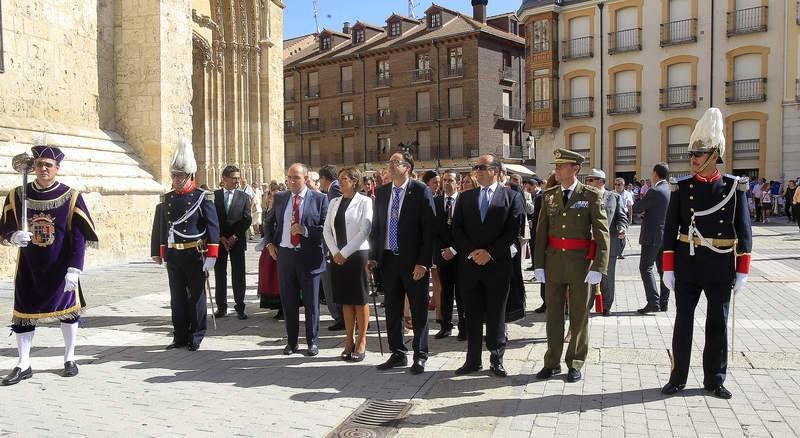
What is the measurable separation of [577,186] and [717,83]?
109 feet

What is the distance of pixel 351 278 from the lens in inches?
248

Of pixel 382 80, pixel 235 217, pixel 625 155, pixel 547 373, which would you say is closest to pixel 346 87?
pixel 382 80

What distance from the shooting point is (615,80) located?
3753cm

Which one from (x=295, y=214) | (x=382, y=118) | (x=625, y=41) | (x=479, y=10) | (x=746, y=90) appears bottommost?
(x=295, y=214)

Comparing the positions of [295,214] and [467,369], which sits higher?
[295,214]

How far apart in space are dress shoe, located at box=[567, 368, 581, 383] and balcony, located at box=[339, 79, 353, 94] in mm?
47172

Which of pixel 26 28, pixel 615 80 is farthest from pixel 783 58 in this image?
pixel 26 28

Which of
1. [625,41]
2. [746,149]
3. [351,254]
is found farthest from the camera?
[625,41]

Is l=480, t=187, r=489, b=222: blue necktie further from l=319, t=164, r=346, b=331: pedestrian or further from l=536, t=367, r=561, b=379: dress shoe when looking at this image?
l=319, t=164, r=346, b=331: pedestrian

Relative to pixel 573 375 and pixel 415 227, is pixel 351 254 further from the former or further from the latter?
pixel 573 375

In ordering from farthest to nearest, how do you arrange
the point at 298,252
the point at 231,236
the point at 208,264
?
the point at 231,236, the point at 208,264, the point at 298,252

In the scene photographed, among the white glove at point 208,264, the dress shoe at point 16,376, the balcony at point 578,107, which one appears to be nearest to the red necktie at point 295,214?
the white glove at point 208,264

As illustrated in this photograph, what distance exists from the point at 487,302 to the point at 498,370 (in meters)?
0.58

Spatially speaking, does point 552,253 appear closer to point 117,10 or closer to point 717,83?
point 117,10
